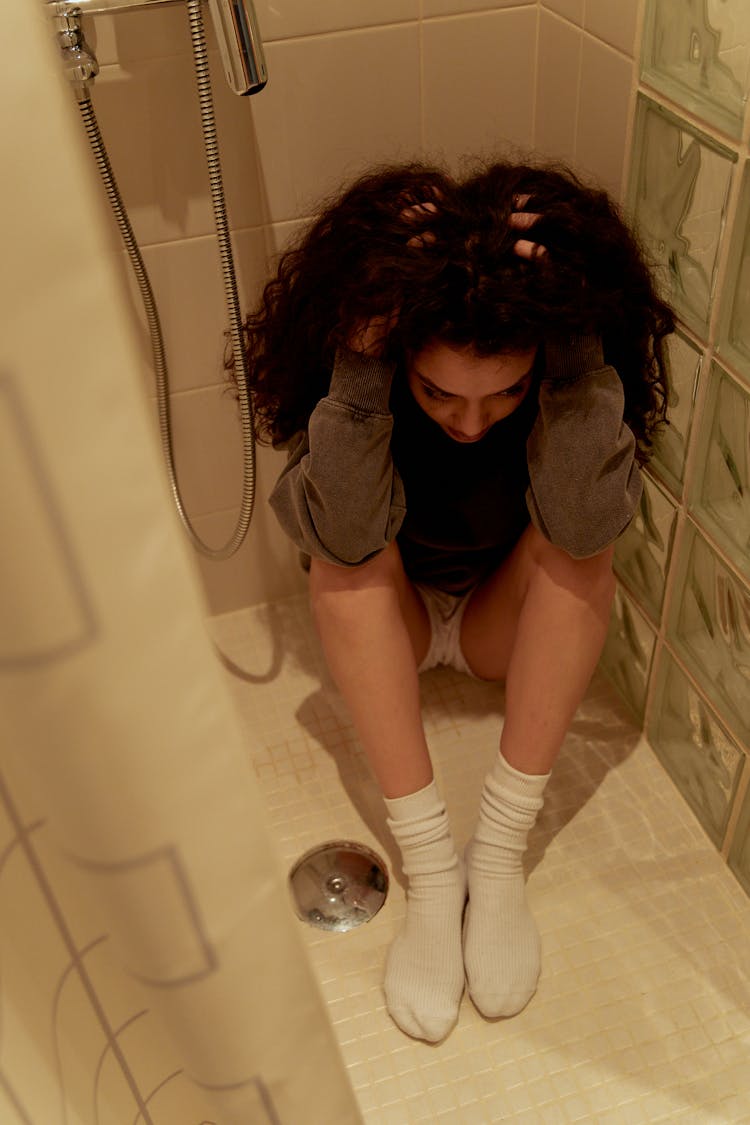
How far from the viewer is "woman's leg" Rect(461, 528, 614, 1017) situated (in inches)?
39.8

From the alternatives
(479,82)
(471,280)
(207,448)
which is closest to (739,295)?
(471,280)

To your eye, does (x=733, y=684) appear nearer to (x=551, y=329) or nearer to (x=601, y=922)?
(x=601, y=922)

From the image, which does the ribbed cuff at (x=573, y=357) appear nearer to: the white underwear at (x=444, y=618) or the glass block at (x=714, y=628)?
the glass block at (x=714, y=628)

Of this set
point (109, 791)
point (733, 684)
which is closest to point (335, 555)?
point (733, 684)

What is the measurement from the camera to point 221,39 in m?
0.91

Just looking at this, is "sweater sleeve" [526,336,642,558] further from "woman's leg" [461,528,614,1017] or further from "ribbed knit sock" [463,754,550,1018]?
"ribbed knit sock" [463,754,550,1018]

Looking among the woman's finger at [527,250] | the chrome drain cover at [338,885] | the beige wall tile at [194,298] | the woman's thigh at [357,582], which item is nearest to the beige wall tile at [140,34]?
the beige wall tile at [194,298]

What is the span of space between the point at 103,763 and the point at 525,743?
77 centimetres

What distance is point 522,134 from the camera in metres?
1.20

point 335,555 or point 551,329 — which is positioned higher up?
point 551,329

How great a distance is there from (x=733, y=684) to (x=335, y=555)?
0.42 metres

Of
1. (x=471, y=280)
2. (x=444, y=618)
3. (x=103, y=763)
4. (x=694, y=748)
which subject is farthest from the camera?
(x=444, y=618)

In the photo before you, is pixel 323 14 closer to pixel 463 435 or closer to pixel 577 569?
pixel 463 435

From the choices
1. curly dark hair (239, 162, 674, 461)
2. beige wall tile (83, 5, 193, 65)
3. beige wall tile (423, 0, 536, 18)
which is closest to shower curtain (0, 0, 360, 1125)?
curly dark hair (239, 162, 674, 461)
